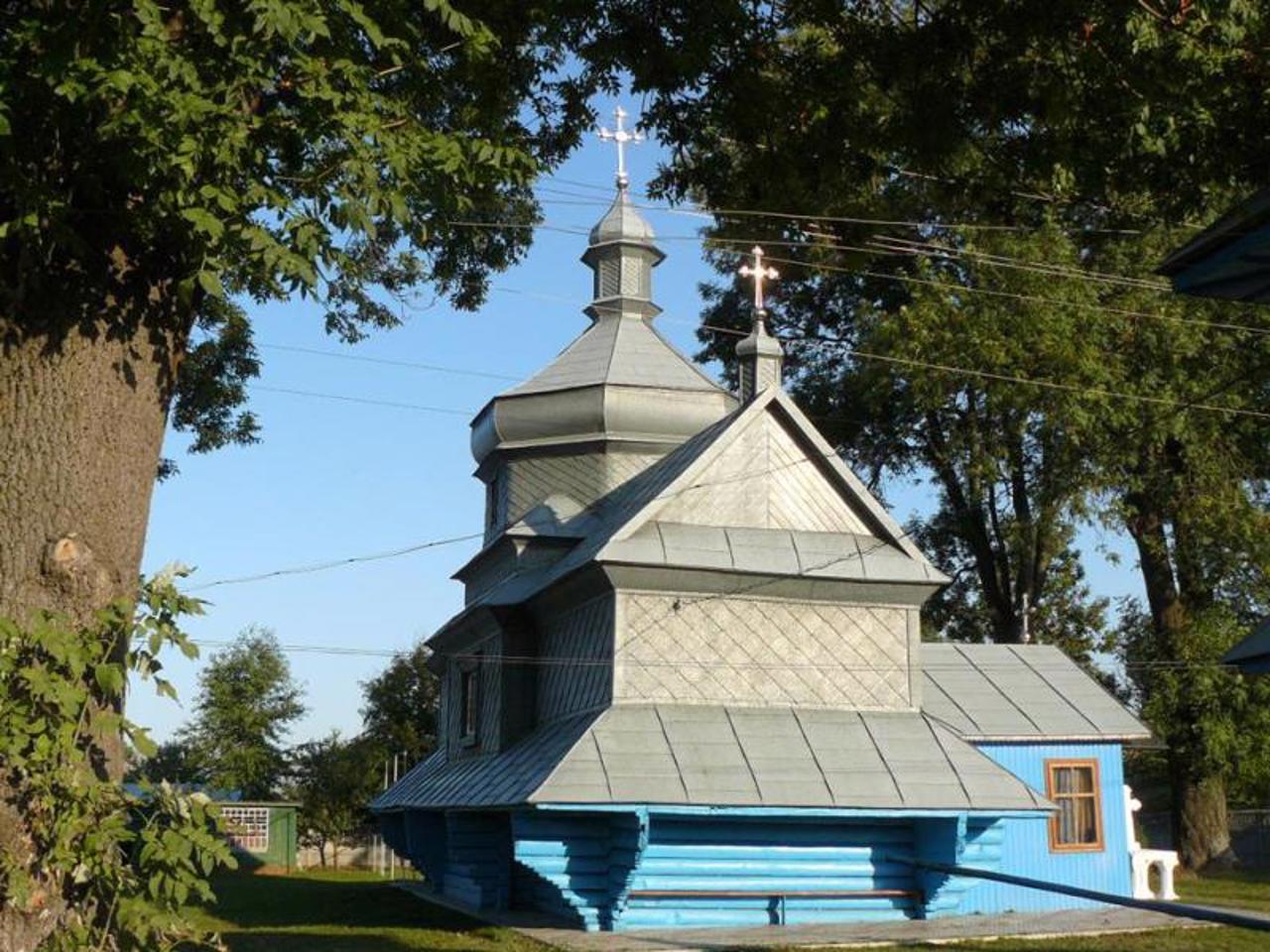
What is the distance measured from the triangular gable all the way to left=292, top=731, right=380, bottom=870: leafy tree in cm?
2856

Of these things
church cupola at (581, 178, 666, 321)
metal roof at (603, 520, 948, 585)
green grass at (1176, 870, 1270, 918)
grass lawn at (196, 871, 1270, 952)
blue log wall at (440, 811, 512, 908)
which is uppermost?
church cupola at (581, 178, 666, 321)

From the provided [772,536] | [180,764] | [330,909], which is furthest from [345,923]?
[180,764]

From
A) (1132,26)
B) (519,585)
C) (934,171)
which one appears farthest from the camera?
(519,585)

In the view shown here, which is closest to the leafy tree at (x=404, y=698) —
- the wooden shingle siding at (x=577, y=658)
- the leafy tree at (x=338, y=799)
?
the leafy tree at (x=338, y=799)

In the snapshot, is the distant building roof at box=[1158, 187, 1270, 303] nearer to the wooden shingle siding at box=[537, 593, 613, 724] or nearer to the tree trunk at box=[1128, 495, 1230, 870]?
the wooden shingle siding at box=[537, 593, 613, 724]

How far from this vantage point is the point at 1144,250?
3052 cm

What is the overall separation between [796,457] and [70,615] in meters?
15.7

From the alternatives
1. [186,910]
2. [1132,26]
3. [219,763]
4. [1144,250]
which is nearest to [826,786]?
[1132,26]

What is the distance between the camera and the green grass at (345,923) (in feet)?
57.3

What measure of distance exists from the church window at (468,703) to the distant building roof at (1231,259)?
640 inches

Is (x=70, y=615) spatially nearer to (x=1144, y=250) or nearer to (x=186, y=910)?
(x=186, y=910)

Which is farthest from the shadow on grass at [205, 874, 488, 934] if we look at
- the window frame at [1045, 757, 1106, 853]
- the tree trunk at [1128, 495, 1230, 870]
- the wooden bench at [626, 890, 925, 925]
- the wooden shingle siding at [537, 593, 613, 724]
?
the tree trunk at [1128, 495, 1230, 870]

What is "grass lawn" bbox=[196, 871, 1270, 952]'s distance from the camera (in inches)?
656

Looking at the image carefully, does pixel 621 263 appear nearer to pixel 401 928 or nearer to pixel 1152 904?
pixel 401 928
